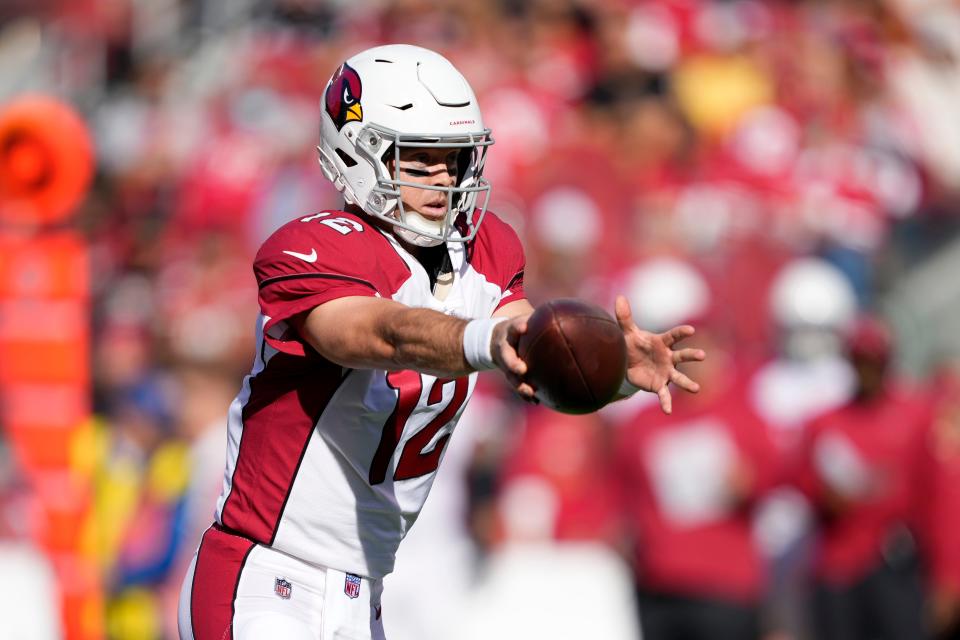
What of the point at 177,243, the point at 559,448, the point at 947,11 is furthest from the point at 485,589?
the point at 947,11

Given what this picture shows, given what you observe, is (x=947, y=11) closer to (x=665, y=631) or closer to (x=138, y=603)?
(x=665, y=631)

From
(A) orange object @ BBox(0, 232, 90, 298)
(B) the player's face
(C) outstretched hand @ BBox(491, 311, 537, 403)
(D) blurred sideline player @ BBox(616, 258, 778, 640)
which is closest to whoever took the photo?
(C) outstretched hand @ BBox(491, 311, 537, 403)

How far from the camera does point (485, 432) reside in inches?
325

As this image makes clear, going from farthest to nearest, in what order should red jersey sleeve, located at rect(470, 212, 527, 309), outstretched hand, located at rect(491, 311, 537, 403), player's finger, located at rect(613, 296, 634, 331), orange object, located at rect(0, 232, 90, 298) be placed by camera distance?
orange object, located at rect(0, 232, 90, 298)
red jersey sleeve, located at rect(470, 212, 527, 309)
player's finger, located at rect(613, 296, 634, 331)
outstretched hand, located at rect(491, 311, 537, 403)

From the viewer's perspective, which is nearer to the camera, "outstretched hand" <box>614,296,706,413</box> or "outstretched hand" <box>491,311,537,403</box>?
"outstretched hand" <box>491,311,537,403</box>

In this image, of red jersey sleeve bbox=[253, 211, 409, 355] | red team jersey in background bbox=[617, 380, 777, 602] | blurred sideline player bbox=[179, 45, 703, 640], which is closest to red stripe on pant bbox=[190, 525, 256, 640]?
blurred sideline player bbox=[179, 45, 703, 640]

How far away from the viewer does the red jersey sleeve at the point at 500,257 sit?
396cm

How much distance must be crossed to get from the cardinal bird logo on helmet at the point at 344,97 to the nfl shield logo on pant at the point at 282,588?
3.73ft

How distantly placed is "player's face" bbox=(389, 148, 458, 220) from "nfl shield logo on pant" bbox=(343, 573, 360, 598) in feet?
3.02

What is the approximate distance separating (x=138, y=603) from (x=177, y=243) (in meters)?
4.37

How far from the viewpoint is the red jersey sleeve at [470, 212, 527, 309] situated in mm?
3956

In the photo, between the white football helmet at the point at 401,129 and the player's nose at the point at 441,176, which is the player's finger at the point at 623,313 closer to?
the white football helmet at the point at 401,129

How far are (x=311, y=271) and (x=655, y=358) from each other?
2.68ft

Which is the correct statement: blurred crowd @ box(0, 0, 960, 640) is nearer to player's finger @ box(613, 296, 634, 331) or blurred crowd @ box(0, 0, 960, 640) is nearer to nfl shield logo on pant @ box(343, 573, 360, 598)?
nfl shield logo on pant @ box(343, 573, 360, 598)
